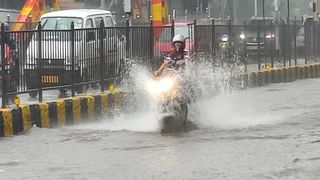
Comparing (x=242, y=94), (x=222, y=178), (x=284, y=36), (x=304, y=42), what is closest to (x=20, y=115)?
(x=222, y=178)

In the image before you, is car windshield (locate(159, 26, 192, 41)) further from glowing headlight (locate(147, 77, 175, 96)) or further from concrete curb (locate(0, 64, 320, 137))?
glowing headlight (locate(147, 77, 175, 96))

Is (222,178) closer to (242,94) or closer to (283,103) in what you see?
(283,103)

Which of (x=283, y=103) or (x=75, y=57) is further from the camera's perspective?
(x=283, y=103)

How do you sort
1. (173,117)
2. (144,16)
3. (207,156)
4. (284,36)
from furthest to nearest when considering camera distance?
(144,16) → (284,36) → (173,117) → (207,156)

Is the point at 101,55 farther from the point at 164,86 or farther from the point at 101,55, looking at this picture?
the point at 164,86

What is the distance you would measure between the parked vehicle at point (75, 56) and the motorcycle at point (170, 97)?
2754 mm

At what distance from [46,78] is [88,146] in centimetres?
392

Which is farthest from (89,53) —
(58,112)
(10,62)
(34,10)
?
(34,10)

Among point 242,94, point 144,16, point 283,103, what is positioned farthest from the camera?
point 144,16

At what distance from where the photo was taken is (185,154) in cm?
966

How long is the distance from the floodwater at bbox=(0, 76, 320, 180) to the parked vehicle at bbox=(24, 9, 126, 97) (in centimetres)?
121

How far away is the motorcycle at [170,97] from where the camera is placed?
39.1 ft

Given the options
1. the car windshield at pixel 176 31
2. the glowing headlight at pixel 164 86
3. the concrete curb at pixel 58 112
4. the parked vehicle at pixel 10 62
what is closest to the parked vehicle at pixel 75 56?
the parked vehicle at pixel 10 62

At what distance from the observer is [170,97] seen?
11.9 meters
